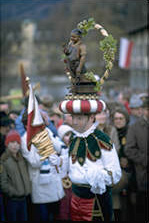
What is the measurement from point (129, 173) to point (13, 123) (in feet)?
6.13

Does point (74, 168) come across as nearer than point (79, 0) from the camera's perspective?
Yes

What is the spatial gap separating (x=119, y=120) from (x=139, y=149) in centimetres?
60

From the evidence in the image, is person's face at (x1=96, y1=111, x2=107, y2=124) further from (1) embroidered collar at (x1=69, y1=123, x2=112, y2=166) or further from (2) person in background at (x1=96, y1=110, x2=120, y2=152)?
(1) embroidered collar at (x1=69, y1=123, x2=112, y2=166)

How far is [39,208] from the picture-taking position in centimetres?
502

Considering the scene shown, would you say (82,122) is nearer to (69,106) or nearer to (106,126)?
(69,106)

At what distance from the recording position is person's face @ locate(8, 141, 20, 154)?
15.5 ft

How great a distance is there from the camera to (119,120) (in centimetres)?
614

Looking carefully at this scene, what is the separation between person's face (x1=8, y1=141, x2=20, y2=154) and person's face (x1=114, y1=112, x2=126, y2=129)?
6.30ft

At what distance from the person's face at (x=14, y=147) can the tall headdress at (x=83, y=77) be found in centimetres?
121

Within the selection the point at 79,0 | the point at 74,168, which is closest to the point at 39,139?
the point at 74,168

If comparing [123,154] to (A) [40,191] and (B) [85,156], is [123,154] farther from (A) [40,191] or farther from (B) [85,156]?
(B) [85,156]

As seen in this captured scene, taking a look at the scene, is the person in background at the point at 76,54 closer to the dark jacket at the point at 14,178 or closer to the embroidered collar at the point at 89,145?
the embroidered collar at the point at 89,145

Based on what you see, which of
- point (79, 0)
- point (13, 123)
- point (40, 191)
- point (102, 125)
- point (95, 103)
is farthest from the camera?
point (79, 0)

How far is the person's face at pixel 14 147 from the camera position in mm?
4738
